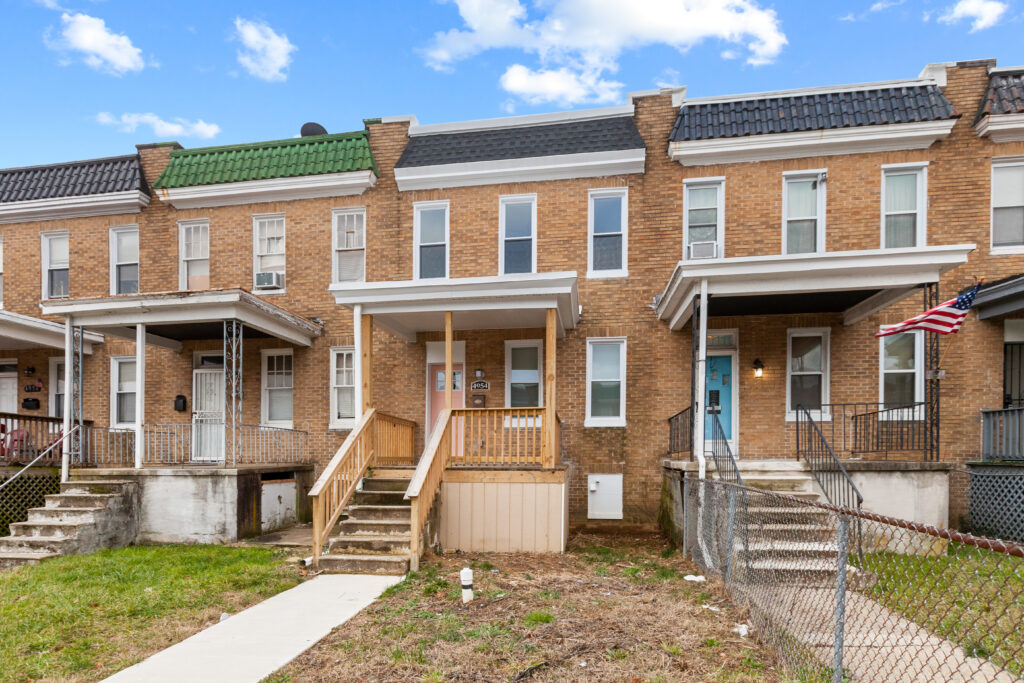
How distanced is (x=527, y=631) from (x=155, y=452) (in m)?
10.4

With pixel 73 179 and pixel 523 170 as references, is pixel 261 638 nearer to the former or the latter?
pixel 523 170

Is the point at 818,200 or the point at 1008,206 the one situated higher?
the point at 818,200

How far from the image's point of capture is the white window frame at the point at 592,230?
1203 centimetres

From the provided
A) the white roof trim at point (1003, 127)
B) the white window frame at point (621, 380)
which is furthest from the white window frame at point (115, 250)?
the white roof trim at point (1003, 127)

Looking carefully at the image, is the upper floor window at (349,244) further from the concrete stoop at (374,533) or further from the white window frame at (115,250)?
the concrete stoop at (374,533)

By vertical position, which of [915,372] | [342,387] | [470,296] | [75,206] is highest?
[75,206]

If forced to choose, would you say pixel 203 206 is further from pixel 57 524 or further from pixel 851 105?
pixel 851 105

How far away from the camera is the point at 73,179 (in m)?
14.1

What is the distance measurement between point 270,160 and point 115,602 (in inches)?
373

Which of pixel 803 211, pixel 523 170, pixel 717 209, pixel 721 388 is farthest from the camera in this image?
pixel 523 170

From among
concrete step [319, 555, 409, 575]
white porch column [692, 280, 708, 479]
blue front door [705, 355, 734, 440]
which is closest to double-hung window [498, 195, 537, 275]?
blue front door [705, 355, 734, 440]

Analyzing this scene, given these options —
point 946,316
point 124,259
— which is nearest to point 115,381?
point 124,259

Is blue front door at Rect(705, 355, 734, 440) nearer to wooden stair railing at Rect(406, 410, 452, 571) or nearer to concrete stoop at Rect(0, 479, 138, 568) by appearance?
wooden stair railing at Rect(406, 410, 452, 571)

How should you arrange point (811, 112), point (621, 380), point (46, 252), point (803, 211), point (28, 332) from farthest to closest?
point (46, 252) → point (28, 332) → point (621, 380) → point (803, 211) → point (811, 112)
